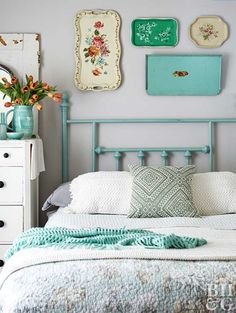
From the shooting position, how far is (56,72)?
3559 millimetres

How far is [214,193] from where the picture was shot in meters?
3.09

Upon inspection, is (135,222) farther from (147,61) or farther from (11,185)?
(147,61)

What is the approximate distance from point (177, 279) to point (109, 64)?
210 centimetres

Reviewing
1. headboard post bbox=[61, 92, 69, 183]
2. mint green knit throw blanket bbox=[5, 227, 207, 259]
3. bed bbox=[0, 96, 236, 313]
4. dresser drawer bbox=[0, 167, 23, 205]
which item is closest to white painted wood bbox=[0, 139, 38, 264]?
dresser drawer bbox=[0, 167, 23, 205]

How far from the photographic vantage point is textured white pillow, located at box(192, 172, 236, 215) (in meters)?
3.04

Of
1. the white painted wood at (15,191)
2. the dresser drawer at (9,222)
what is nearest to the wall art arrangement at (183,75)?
the white painted wood at (15,191)

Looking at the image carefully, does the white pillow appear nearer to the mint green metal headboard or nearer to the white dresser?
the white dresser

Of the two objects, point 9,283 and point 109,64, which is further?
point 109,64

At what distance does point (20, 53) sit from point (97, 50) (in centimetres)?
49

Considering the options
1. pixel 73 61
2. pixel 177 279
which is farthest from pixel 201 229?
pixel 73 61

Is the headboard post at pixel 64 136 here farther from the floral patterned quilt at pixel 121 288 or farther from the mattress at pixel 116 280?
the floral patterned quilt at pixel 121 288

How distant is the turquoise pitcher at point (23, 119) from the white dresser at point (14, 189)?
0.62ft

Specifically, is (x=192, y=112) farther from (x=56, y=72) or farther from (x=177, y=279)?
(x=177, y=279)

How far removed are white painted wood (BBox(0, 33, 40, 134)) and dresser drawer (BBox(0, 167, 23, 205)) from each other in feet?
1.99
